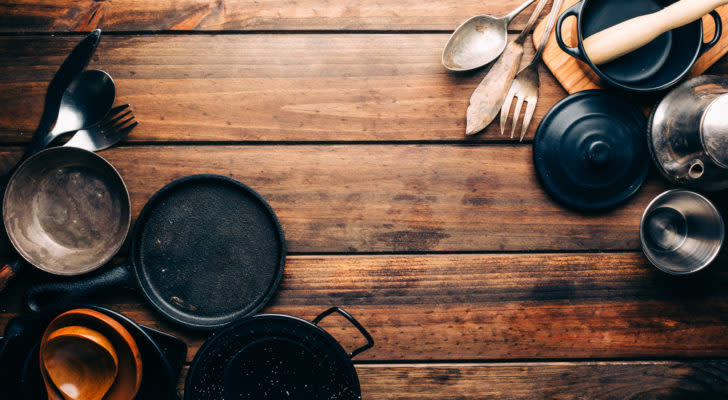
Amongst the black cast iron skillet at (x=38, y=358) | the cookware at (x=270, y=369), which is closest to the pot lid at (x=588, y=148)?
the cookware at (x=270, y=369)

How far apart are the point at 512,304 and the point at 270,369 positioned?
417mm

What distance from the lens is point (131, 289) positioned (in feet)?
2.17

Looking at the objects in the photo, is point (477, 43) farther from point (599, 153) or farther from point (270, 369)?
point (270, 369)

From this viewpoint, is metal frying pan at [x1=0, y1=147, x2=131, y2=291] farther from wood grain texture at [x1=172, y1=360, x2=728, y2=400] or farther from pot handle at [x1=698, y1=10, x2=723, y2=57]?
pot handle at [x1=698, y1=10, x2=723, y2=57]

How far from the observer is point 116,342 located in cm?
62

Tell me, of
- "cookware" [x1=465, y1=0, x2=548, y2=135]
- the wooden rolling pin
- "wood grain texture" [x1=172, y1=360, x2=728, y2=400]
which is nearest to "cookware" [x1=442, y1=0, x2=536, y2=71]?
"cookware" [x1=465, y1=0, x2=548, y2=135]

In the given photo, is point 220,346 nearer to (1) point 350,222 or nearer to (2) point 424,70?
(1) point 350,222

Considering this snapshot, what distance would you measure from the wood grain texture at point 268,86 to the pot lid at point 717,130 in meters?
0.21

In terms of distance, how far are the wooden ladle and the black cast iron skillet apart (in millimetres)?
41

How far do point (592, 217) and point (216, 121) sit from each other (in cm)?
65

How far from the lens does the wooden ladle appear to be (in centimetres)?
61

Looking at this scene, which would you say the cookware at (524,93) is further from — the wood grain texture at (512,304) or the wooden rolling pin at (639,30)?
the wood grain texture at (512,304)

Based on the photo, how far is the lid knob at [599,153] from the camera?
2.10 feet

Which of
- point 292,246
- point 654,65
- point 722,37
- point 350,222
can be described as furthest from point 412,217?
point 722,37
